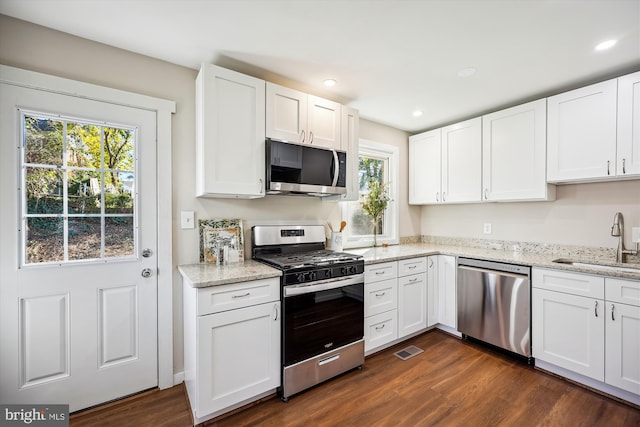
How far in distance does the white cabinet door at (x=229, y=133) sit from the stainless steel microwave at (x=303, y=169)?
0.30 feet

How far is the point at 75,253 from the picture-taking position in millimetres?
1870

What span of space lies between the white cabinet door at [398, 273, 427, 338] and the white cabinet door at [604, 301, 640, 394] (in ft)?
4.53

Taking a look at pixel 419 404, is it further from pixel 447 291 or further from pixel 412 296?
pixel 447 291

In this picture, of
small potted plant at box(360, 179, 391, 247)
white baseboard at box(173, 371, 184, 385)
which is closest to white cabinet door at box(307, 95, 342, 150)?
small potted plant at box(360, 179, 391, 247)

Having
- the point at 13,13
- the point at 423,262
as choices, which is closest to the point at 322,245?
the point at 423,262

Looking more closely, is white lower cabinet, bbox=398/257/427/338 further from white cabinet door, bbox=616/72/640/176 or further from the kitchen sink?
white cabinet door, bbox=616/72/640/176

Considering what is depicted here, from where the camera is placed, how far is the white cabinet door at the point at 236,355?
5.70 ft

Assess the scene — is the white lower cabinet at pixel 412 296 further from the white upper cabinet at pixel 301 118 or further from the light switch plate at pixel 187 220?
the light switch plate at pixel 187 220

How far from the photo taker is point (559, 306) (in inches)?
90.0

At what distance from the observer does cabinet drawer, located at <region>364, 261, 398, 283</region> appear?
256 cm

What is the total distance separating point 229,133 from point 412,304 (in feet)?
7.75

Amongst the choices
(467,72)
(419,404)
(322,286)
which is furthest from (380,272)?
(467,72)

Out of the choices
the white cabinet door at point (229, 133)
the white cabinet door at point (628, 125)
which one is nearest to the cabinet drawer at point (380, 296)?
the white cabinet door at point (229, 133)

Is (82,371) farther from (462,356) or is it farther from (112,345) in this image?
(462,356)
